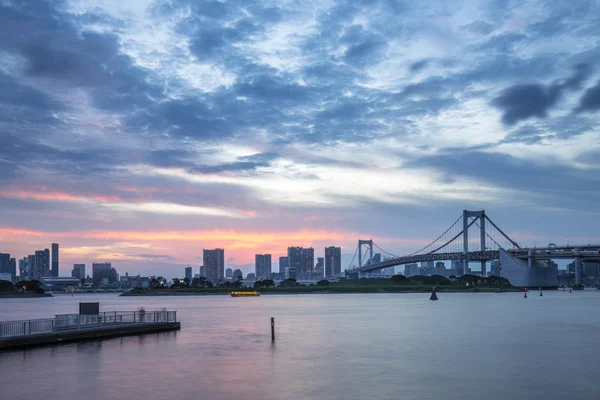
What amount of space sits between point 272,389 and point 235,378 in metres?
3.26

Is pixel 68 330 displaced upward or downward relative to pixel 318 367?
upward

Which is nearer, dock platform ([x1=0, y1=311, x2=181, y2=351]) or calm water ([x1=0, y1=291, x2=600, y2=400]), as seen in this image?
calm water ([x1=0, y1=291, x2=600, y2=400])

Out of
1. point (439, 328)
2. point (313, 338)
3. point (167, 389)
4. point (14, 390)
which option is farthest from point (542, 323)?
point (14, 390)

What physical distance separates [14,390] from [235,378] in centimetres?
817

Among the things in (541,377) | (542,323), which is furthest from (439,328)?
(541,377)

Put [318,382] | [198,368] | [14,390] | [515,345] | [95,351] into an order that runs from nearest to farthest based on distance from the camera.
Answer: [14,390] < [318,382] < [198,368] < [95,351] < [515,345]

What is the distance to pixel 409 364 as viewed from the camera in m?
30.2

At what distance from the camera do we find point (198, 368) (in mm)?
29062

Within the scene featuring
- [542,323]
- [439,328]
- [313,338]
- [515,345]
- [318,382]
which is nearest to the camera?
[318,382]

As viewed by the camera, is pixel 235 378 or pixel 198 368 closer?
pixel 235 378

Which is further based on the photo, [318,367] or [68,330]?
[68,330]

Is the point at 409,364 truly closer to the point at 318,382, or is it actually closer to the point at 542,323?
the point at 318,382

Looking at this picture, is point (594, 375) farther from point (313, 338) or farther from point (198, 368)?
point (313, 338)

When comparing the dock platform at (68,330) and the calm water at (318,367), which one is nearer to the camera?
the calm water at (318,367)
